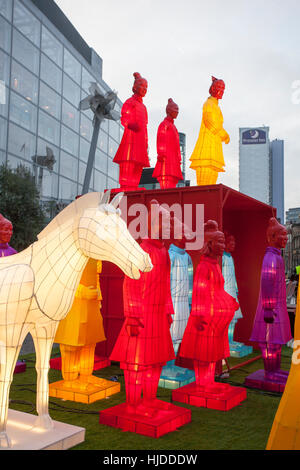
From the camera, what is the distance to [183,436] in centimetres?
356

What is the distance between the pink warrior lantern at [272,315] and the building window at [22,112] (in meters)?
12.7

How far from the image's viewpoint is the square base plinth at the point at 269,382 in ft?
16.2

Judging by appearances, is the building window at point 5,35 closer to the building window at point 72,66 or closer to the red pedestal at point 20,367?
the building window at point 72,66

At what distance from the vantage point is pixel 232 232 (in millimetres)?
7703

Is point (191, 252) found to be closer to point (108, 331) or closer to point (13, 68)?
point (108, 331)

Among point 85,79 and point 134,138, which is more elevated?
point 85,79

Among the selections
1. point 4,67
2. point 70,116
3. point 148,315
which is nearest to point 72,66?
point 70,116

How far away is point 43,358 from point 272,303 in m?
2.77

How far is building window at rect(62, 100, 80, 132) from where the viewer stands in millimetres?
18703

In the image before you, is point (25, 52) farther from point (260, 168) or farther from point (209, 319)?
point (260, 168)

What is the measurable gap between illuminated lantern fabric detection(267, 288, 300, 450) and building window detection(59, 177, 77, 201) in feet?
57.6

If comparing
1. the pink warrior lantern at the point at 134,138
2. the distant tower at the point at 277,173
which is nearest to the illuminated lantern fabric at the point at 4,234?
the pink warrior lantern at the point at 134,138
